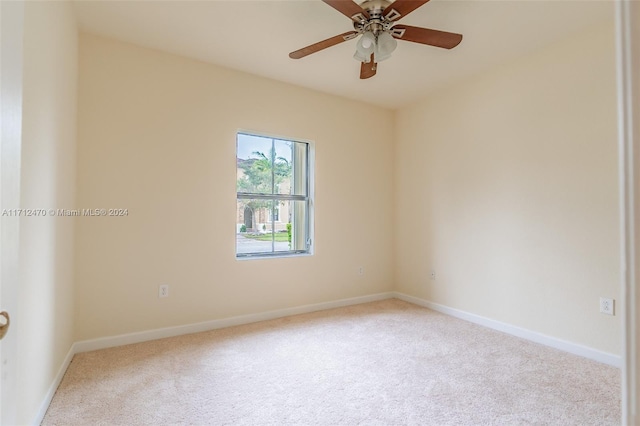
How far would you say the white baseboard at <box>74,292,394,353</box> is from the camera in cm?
267

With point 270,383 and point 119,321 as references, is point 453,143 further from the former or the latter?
point 119,321

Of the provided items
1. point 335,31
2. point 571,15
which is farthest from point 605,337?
point 335,31

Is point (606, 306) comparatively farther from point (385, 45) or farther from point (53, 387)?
point (53, 387)

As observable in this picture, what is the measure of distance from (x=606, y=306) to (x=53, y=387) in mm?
3869

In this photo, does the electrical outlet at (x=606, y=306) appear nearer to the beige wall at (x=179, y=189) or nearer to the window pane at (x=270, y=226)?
the beige wall at (x=179, y=189)

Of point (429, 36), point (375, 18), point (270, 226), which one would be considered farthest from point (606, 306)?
point (270, 226)

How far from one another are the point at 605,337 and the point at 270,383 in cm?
254

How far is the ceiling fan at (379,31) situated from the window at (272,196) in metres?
1.38

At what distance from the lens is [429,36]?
2.22 meters

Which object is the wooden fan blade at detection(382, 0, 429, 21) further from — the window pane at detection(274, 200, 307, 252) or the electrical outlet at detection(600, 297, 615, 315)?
the electrical outlet at detection(600, 297, 615, 315)

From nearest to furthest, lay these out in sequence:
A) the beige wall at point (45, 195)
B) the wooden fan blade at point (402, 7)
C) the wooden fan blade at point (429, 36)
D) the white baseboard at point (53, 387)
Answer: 1. the beige wall at point (45, 195)
2. the white baseboard at point (53, 387)
3. the wooden fan blade at point (402, 7)
4. the wooden fan blade at point (429, 36)

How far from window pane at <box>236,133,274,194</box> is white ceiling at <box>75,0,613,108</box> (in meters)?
0.71

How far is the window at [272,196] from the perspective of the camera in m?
3.48

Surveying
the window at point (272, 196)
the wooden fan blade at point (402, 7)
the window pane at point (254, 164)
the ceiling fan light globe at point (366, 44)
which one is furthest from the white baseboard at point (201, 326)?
the wooden fan blade at point (402, 7)
